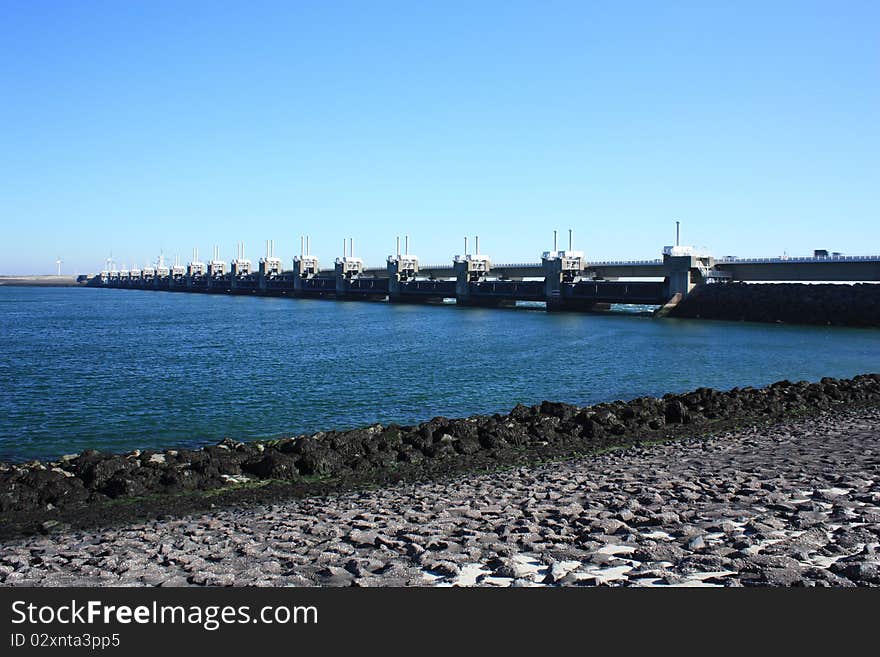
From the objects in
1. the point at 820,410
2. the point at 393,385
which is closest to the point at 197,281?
the point at 393,385

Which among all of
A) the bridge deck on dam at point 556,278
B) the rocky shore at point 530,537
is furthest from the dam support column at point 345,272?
the rocky shore at point 530,537

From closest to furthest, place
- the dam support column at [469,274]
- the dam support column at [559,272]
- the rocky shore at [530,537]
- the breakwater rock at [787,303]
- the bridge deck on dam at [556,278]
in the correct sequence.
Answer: the rocky shore at [530,537], the breakwater rock at [787,303], the bridge deck on dam at [556,278], the dam support column at [559,272], the dam support column at [469,274]

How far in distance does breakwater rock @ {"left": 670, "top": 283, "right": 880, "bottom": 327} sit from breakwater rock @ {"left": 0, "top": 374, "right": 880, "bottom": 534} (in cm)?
4156

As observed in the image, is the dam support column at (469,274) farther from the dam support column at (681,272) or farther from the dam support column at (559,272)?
the dam support column at (681,272)

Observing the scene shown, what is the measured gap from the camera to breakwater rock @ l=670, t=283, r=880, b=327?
5741cm

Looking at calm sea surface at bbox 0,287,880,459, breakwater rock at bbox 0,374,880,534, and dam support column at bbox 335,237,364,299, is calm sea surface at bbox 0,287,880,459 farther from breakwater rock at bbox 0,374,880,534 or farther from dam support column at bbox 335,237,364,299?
dam support column at bbox 335,237,364,299

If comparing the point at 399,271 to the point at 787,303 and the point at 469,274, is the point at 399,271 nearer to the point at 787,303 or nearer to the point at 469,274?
the point at 469,274

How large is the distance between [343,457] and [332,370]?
1662 cm

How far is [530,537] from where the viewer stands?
8305mm

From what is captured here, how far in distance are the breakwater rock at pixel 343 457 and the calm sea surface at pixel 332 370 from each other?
3.26m

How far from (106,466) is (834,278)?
65.6 m

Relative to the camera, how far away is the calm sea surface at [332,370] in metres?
19.6

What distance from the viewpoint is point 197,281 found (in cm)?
16212

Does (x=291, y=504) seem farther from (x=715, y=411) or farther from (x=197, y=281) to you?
(x=197, y=281)
